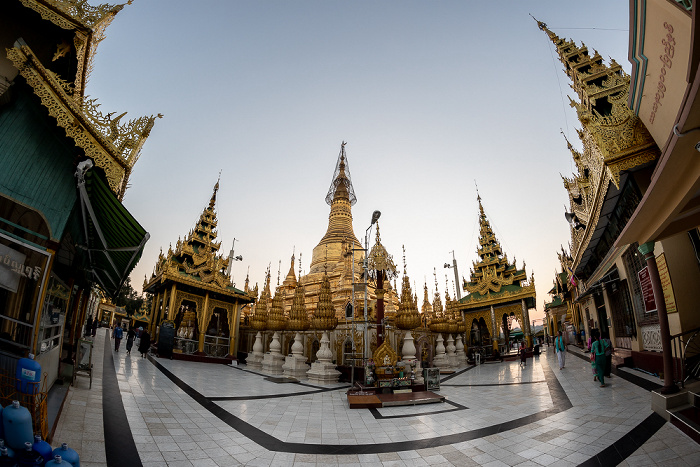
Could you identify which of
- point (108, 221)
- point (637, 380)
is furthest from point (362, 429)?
point (637, 380)

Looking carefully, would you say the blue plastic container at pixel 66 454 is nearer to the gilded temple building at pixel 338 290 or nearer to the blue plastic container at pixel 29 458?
the blue plastic container at pixel 29 458

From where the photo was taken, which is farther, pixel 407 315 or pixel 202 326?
pixel 202 326

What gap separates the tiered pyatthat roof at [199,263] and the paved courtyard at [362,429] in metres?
10.3

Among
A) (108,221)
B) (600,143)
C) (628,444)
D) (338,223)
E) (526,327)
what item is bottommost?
(628,444)

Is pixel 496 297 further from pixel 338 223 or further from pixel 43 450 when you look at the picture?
pixel 43 450

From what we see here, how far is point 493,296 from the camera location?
21109mm

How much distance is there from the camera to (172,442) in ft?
13.2

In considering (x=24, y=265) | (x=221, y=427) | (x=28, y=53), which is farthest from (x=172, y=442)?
(x=28, y=53)

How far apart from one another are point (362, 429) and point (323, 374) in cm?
596

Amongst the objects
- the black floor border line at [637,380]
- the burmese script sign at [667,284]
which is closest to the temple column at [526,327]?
the black floor border line at [637,380]

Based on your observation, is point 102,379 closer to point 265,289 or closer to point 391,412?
point 391,412

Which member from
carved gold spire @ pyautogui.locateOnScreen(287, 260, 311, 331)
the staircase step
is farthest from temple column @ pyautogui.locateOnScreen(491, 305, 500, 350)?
the staircase step

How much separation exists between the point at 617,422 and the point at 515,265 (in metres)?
19.2

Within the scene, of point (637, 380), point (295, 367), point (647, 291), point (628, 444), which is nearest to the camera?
point (628, 444)
